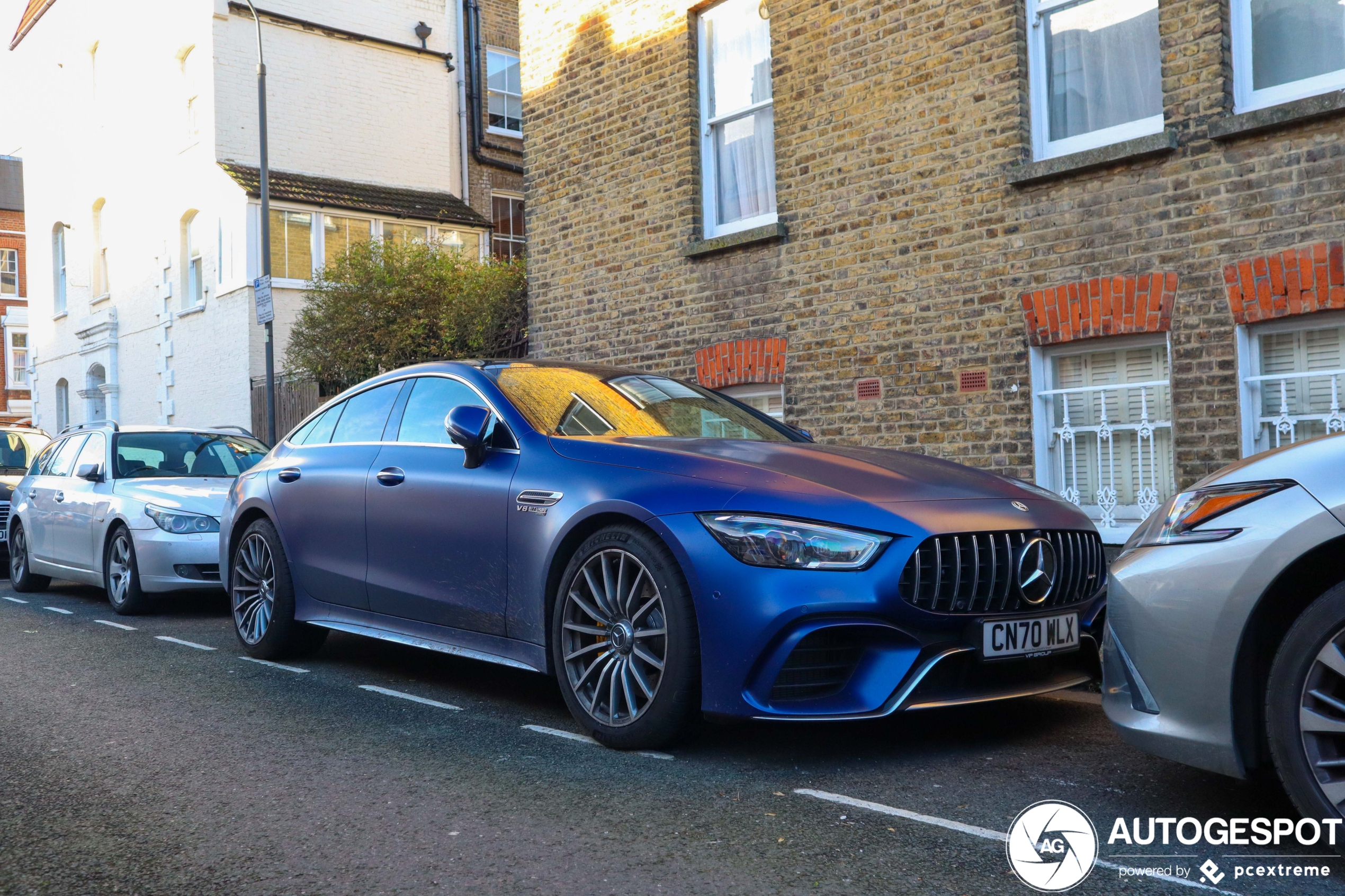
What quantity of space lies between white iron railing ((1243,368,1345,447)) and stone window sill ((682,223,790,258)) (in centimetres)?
391

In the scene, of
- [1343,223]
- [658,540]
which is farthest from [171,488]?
[1343,223]

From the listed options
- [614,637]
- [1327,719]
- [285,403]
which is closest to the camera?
[1327,719]

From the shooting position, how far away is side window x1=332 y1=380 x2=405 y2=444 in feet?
20.7

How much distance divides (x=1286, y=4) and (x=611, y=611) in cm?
581

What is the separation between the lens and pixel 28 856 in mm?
3578

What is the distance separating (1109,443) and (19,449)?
1238 centimetres

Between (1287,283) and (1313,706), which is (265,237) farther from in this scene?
(1313,706)

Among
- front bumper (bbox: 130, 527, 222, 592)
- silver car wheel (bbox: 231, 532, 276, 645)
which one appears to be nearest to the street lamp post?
front bumper (bbox: 130, 527, 222, 592)

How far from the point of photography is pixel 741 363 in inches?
415

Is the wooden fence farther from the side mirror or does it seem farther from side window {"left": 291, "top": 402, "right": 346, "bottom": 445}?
the side mirror

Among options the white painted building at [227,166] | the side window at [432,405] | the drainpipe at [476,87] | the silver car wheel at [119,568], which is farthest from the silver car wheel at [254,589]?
the drainpipe at [476,87]

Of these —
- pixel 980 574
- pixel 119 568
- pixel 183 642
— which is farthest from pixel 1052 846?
pixel 119 568

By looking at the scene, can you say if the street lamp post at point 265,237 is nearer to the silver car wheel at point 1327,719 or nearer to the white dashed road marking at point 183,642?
the white dashed road marking at point 183,642

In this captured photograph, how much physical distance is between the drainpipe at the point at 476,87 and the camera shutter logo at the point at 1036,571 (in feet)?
71.1
